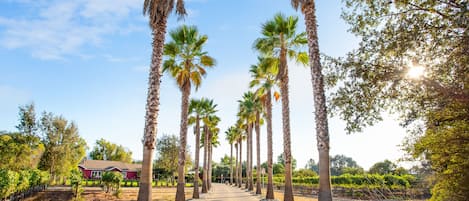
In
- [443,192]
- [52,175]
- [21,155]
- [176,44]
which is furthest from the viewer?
[52,175]

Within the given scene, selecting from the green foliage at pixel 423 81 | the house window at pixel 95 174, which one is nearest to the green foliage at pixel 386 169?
the green foliage at pixel 423 81

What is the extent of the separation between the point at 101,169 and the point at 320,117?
198 ft

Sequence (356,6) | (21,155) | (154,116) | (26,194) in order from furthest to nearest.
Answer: (21,155) < (26,194) < (154,116) < (356,6)

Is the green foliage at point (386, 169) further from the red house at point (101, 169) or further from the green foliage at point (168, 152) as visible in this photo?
the red house at point (101, 169)

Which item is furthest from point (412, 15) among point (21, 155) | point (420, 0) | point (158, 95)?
point (21, 155)

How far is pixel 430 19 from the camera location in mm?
6766

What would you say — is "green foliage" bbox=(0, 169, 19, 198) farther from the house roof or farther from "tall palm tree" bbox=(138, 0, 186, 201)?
the house roof

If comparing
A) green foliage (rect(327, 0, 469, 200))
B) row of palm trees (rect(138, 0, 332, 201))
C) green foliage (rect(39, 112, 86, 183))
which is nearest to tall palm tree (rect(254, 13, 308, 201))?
row of palm trees (rect(138, 0, 332, 201))

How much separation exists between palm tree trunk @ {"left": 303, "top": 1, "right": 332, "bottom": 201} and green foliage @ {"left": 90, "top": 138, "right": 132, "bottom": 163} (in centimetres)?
7919

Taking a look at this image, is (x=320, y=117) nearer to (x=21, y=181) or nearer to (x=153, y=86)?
(x=153, y=86)

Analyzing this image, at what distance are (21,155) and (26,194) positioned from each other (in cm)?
532

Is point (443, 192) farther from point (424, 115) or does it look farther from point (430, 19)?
point (430, 19)

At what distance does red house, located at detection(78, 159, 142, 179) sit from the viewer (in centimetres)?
5766

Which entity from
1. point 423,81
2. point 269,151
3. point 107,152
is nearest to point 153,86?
point 423,81
